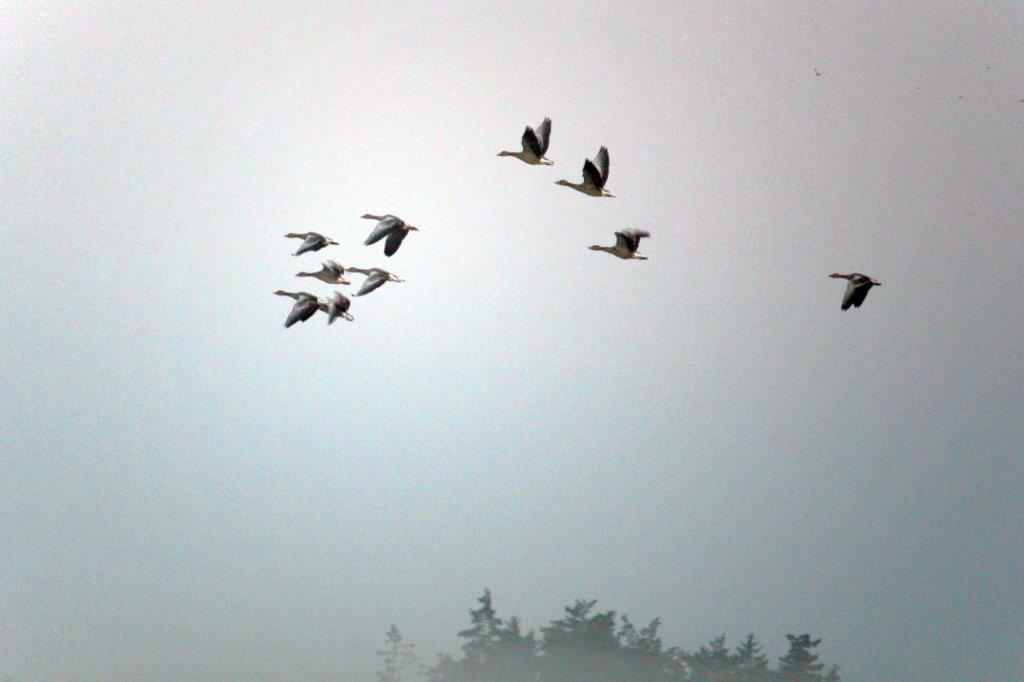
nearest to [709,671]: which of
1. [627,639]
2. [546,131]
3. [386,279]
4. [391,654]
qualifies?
[627,639]

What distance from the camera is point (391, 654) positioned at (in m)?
12.7

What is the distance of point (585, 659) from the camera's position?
40.6 ft

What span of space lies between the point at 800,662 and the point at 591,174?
339 inches

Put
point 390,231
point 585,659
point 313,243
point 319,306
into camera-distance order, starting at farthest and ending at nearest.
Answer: point 585,659
point 313,243
point 319,306
point 390,231

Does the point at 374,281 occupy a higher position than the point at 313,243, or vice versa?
the point at 313,243

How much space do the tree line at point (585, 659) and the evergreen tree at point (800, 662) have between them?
1 centimetres

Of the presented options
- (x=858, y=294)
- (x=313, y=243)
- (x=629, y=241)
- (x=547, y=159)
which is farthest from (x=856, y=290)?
(x=313, y=243)

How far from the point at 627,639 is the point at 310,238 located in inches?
287

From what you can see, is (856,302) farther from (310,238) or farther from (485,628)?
(485,628)

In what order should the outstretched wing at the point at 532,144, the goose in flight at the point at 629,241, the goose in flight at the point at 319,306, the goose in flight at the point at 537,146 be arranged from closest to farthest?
the outstretched wing at the point at 532,144
the goose in flight at the point at 537,146
the goose in flight at the point at 629,241
the goose in flight at the point at 319,306

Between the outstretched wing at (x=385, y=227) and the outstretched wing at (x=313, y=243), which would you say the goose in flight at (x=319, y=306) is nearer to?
the outstretched wing at (x=313, y=243)

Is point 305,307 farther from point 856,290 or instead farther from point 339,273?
point 856,290

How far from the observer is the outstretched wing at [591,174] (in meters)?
6.69

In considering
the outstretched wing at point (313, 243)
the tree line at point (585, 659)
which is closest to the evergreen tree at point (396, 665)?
the tree line at point (585, 659)
